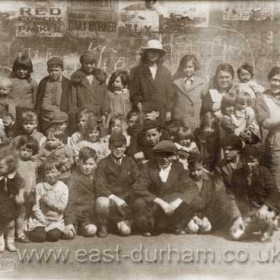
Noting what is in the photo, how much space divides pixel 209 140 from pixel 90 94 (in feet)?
2.86

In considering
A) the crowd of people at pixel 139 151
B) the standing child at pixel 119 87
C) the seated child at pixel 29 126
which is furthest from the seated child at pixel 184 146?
the seated child at pixel 29 126

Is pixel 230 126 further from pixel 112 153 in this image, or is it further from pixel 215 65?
pixel 112 153

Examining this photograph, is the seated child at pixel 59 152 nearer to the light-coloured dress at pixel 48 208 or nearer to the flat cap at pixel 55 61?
the light-coloured dress at pixel 48 208

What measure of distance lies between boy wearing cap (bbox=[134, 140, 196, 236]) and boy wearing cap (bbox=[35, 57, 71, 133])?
2.39 ft

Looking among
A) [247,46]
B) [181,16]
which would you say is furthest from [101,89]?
[247,46]

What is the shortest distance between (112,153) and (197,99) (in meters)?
0.69

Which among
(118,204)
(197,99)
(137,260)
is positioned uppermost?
(197,99)

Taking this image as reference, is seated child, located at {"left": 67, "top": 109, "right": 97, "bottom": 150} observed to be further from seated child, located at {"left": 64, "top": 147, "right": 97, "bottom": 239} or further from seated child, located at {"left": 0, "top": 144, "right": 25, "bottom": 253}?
seated child, located at {"left": 0, "top": 144, "right": 25, "bottom": 253}

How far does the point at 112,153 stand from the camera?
3818 millimetres

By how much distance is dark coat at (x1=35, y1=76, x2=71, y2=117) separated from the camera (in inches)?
152

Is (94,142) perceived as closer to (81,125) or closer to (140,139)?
(81,125)

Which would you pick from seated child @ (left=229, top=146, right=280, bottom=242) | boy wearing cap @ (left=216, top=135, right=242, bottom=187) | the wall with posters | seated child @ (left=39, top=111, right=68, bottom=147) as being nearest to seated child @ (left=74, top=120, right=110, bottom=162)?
seated child @ (left=39, top=111, right=68, bottom=147)

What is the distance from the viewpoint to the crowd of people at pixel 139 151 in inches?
149

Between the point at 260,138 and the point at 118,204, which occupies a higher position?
the point at 260,138
